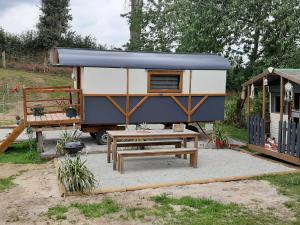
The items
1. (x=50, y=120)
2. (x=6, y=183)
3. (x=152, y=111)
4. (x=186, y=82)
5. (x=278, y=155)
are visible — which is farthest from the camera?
(x=186, y=82)

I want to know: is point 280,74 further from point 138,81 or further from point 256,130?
point 138,81

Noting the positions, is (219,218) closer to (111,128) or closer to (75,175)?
(75,175)

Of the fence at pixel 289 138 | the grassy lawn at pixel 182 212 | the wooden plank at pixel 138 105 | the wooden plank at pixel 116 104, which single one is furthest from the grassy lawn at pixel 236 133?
the grassy lawn at pixel 182 212

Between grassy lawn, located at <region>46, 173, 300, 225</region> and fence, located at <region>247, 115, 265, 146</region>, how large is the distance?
429 cm

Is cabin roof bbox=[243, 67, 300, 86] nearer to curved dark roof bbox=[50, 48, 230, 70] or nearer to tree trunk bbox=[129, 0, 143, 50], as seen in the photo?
curved dark roof bbox=[50, 48, 230, 70]

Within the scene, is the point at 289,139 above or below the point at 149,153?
above

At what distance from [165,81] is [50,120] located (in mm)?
3827

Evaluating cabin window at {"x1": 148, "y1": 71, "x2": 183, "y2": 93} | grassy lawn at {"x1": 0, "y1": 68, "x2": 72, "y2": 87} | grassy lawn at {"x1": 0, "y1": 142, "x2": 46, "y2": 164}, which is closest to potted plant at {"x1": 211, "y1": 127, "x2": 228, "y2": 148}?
cabin window at {"x1": 148, "y1": 71, "x2": 183, "y2": 93}

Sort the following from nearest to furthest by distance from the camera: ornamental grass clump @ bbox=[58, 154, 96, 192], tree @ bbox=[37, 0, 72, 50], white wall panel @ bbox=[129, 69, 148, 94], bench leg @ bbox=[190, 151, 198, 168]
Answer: ornamental grass clump @ bbox=[58, 154, 96, 192] → bench leg @ bbox=[190, 151, 198, 168] → white wall panel @ bbox=[129, 69, 148, 94] → tree @ bbox=[37, 0, 72, 50]

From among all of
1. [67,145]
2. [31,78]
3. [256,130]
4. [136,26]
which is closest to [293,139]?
[256,130]

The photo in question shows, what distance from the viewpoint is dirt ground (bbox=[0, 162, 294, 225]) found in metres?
6.25

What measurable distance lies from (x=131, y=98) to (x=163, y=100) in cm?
104

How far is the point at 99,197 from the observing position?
7.30 m

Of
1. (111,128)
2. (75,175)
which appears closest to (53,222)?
(75,175)
